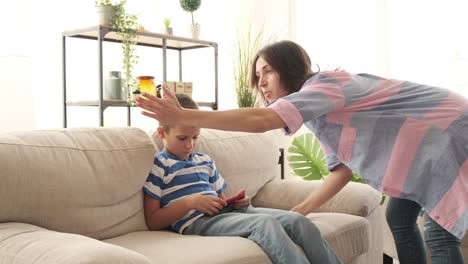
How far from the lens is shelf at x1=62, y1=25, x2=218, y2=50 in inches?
127

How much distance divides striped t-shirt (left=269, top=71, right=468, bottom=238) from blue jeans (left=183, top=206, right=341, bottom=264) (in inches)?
11.7

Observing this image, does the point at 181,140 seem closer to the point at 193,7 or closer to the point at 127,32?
the point at 127,32

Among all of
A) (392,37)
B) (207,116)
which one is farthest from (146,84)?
(392,37)

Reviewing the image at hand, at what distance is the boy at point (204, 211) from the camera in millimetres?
1856

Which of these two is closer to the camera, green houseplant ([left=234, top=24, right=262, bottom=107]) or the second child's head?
the second child's head

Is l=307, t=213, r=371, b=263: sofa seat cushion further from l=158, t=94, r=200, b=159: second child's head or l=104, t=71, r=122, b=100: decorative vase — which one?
l=104, t=71, r=122, b=100: decorative vase

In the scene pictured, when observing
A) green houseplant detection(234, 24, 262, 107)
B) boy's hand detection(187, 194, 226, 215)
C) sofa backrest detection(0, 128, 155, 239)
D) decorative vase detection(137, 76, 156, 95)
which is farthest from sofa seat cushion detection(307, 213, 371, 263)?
green houseplant detection(234, 24, 262, 107)

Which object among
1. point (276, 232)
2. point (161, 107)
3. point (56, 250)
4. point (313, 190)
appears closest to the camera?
point (56, 250)

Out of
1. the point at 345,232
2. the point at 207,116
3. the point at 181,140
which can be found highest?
the point at 207,116

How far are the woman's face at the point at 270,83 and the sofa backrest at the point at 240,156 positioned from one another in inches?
22.2

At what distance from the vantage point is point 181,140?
2.12 metres

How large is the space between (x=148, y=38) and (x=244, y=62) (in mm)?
979

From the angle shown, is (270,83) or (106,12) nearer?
(270,83)

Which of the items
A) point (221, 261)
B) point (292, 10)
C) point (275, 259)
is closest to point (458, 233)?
point (275, 259)
